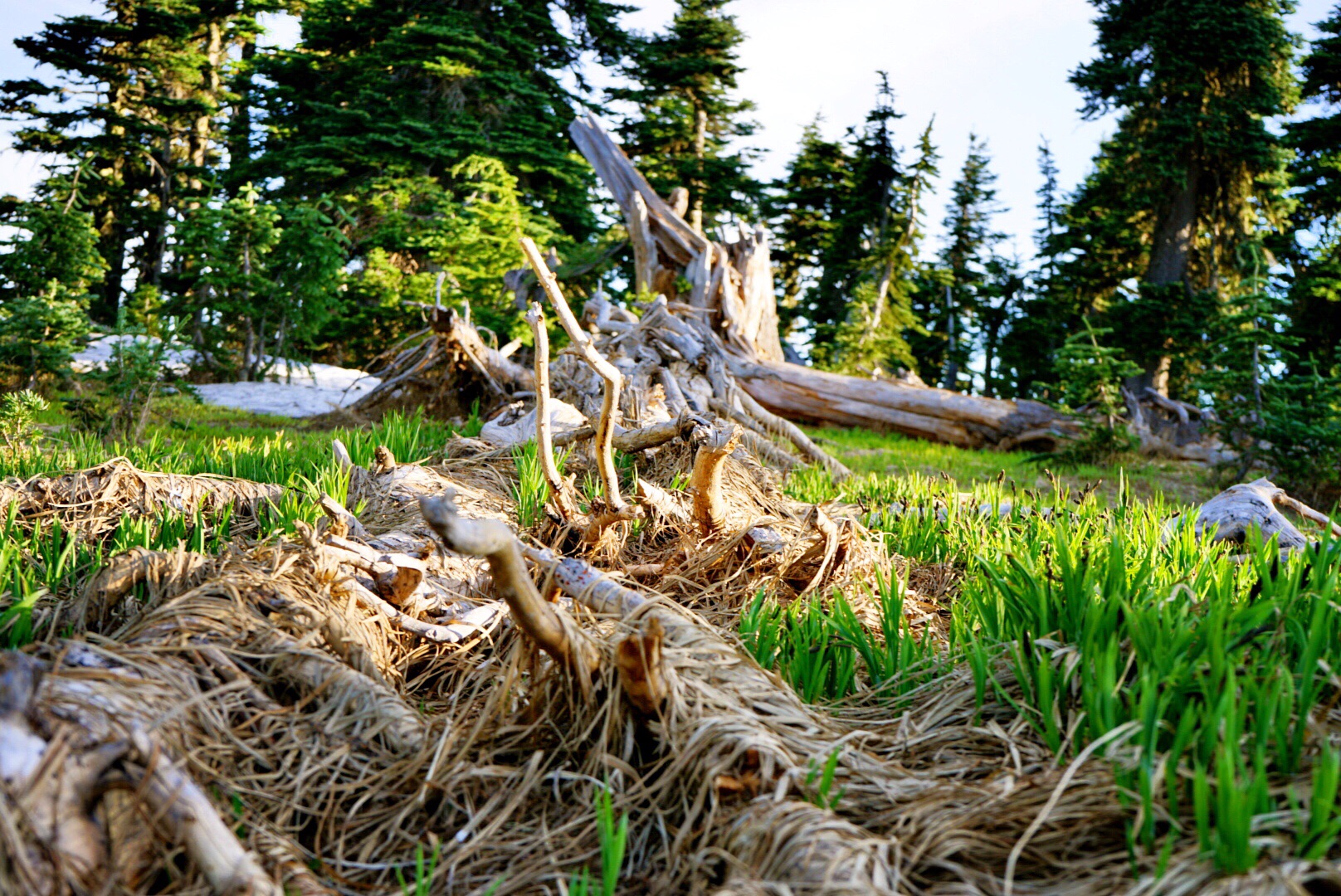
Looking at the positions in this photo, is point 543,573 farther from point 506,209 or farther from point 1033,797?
point 506,209

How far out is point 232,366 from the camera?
45.2ft

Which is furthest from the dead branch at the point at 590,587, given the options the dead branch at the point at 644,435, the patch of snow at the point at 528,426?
the patch of snow at the point at 528,426

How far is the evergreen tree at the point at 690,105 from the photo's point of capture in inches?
961

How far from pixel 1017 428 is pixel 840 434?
2.45m

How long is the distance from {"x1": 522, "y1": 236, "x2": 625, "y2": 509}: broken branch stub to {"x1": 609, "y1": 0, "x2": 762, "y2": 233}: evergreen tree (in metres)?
21.7

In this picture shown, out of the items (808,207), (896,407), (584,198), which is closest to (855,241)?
(808,207)

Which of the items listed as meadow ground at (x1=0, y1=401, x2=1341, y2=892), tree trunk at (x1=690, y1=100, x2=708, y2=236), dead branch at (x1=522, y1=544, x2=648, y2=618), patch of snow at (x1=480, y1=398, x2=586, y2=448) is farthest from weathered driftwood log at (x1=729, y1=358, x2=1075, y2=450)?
tree trunk at (x1=690, y1=100, x2=708, y2=236)

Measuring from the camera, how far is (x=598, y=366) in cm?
317

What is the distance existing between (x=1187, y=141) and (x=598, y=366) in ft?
59.1

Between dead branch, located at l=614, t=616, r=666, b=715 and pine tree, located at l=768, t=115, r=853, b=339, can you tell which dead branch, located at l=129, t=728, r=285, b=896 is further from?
pine tree, located at l=768, t=115, r=853, b=339

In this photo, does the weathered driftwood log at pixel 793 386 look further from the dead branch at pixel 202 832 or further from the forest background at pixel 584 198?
the dead branch at pixel 202 832

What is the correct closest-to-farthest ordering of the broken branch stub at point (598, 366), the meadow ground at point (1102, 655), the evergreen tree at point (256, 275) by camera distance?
the meadow ground at point (1102, 655) < the broken branch stub at point (598, 366) < the evergreen tree at point (256, 275)

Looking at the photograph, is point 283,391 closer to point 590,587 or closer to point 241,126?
point 590,587

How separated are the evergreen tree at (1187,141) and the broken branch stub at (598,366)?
1651cm
